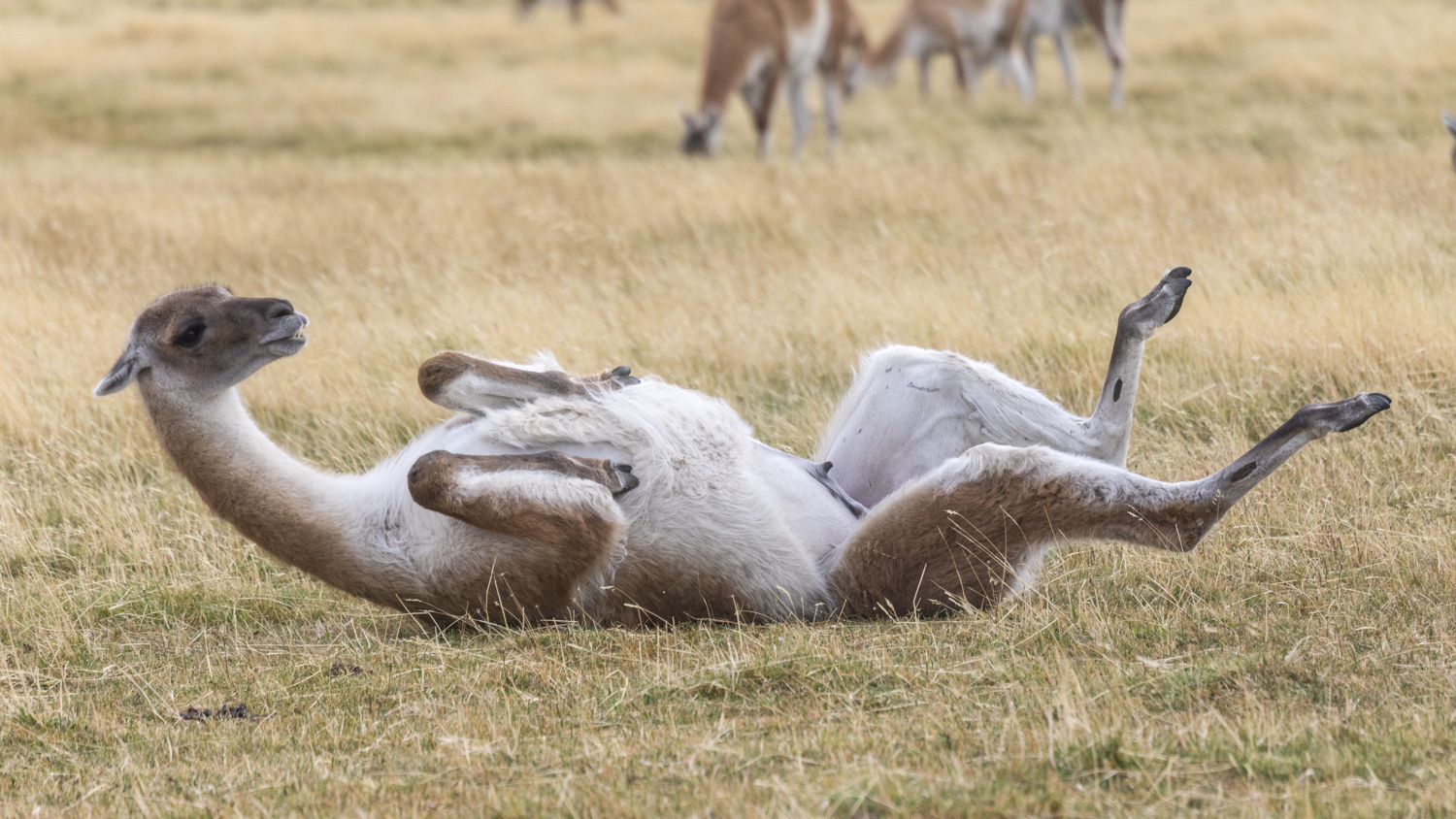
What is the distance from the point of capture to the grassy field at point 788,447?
3.19 m

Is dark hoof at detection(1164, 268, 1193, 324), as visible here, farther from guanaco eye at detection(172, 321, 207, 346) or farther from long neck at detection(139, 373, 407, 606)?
guanaco eye at detection(172, 321, 207, 346)

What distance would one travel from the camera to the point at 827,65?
18.6 metres

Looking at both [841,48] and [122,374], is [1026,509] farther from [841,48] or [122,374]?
[841,48]

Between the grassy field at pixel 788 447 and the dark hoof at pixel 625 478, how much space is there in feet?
Answer: 1.33

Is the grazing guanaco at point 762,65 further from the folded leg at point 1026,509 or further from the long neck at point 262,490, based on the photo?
the folded leg at point 1026,509

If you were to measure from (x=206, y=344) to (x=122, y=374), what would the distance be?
0.24 metres

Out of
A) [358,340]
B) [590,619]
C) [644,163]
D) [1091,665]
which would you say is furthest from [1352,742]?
[644,163]

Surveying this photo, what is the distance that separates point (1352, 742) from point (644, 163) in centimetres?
1213

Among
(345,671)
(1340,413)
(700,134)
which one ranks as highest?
(1340,413)

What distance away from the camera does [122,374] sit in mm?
4246

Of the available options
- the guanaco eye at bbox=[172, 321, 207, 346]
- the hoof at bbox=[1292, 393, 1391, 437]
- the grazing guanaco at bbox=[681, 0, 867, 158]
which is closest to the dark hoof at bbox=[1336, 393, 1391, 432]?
the hoof at bbox=[1292, 393, 1391, 437]

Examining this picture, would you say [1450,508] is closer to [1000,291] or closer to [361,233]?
[1000,291]

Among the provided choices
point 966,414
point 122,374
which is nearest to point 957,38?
point 966,414

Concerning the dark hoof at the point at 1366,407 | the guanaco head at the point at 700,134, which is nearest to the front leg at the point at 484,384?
the dark hoof at the point at 1366,407
